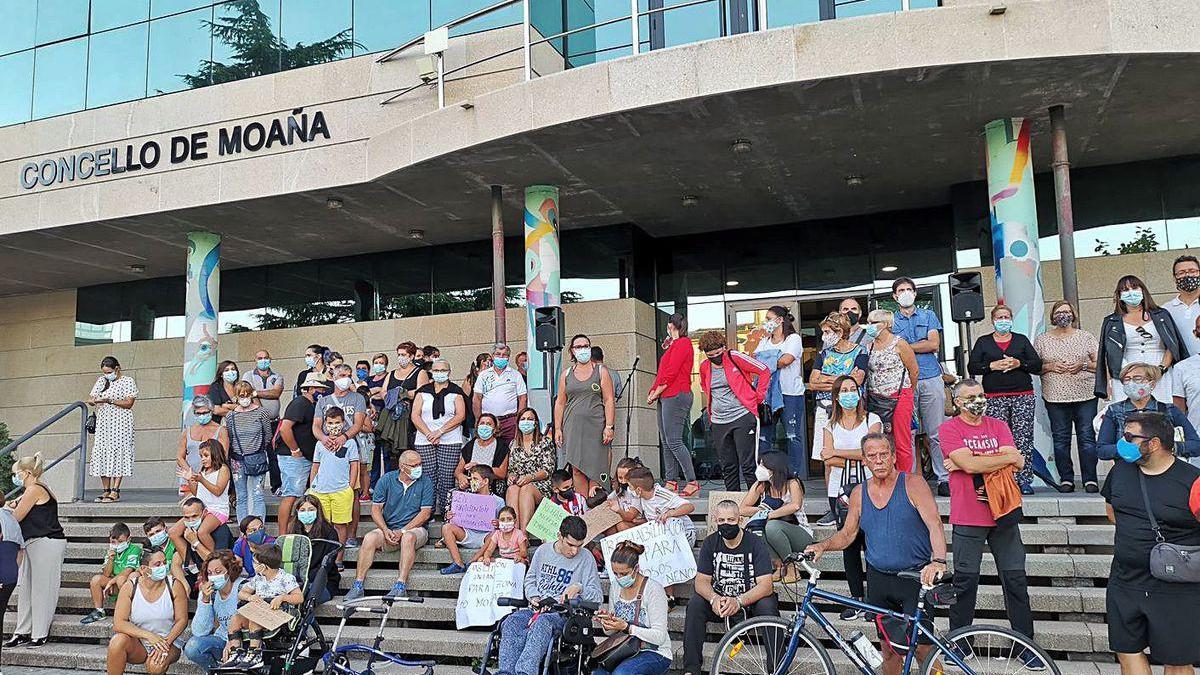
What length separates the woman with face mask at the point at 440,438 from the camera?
29.9 feet

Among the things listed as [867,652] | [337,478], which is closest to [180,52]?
[337,478]

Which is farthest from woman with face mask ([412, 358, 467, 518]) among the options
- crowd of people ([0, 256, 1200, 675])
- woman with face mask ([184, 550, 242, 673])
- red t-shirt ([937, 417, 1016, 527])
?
red t-shirt ([937, 417, 1016, 527])

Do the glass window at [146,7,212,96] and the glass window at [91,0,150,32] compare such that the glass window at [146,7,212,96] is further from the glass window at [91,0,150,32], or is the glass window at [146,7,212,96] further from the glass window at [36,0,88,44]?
the glass window at [36,0,88,44]

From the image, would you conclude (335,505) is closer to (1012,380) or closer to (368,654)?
(368,654)

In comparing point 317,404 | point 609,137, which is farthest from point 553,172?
point 317,404

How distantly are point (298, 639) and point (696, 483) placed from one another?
148 inches

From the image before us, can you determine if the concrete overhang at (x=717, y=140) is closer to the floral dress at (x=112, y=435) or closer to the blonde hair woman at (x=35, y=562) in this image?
the floral dress at (x=112, y=435)

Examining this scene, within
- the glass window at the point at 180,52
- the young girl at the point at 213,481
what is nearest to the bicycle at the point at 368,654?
the young girl at the point at 213,481

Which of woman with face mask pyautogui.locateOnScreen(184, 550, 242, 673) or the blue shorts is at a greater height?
the blue shorts

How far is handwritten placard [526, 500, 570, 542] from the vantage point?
292 inches

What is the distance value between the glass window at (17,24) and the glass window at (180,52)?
2.67 metres

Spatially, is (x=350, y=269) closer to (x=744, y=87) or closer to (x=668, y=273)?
(x=668, y=273)

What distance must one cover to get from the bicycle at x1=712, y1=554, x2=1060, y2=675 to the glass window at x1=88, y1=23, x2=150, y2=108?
12.0 metres

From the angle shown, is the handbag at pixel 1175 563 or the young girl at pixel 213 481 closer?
the handbag at pixel 1175 563
